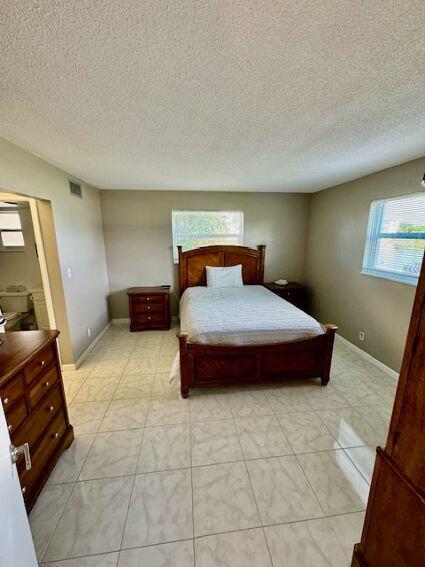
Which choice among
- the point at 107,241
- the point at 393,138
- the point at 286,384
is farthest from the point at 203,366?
the point at 107,241

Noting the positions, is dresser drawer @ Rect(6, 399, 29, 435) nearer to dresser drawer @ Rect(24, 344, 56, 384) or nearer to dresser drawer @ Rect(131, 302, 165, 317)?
dresser drawer @ Rect(24, 344, 56, 384)

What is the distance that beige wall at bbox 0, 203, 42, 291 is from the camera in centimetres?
343

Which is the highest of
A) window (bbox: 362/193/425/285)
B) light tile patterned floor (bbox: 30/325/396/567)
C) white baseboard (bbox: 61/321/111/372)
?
window (bbox: 362/193/425/285)

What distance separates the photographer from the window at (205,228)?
13.4ft

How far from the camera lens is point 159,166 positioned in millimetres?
2521

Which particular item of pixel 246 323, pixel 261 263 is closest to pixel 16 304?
pixel 246 323

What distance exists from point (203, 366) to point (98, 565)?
1359mm

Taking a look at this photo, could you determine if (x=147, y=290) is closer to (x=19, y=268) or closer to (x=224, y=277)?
(x=224, y=277)

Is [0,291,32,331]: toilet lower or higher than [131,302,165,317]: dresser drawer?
higher

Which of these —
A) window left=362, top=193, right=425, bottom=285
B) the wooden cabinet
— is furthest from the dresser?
window left=362, top=193, right=425, bottom=285

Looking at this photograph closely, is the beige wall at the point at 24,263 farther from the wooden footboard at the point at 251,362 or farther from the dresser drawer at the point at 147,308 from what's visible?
the wooden footboard at the point at 251,362

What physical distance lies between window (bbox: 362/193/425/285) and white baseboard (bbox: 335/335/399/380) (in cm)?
103

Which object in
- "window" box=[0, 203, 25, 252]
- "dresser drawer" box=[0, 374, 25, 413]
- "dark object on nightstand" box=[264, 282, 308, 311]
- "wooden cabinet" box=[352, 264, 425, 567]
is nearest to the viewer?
"wooden cabinet" box=[352, 264, 425, 567]

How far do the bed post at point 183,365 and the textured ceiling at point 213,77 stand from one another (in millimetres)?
1689
